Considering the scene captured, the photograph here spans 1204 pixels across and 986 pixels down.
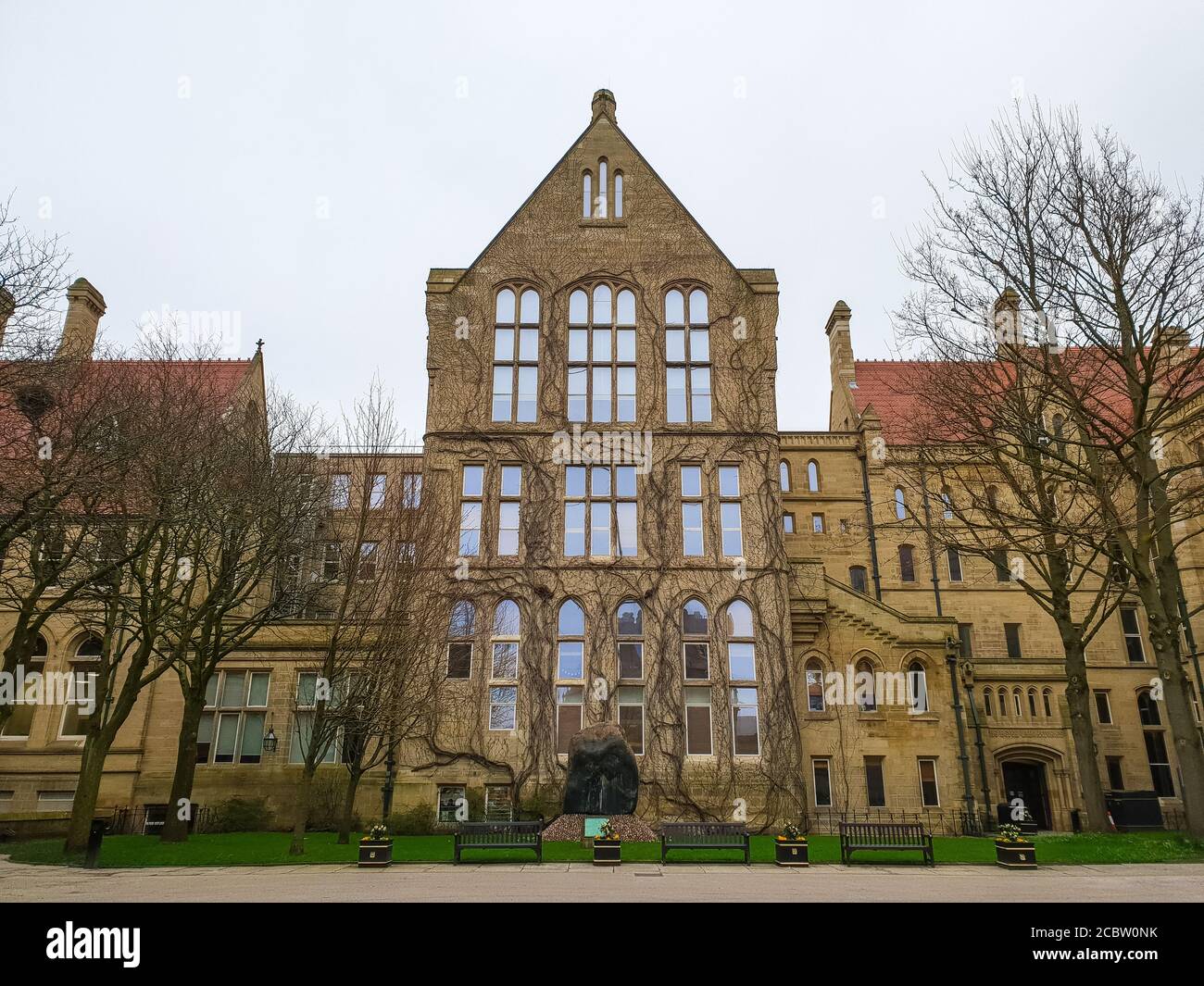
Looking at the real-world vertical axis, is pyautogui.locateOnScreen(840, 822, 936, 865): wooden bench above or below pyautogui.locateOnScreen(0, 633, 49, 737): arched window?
below

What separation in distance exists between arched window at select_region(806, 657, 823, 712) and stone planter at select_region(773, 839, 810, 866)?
1073 centimetres

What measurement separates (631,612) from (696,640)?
2.33 meters

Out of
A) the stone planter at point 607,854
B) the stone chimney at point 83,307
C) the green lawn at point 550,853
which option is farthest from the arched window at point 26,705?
the stone planter at point 607,854

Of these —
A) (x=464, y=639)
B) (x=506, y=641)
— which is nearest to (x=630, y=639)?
(x=506, y=641)

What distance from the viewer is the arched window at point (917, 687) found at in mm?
28812

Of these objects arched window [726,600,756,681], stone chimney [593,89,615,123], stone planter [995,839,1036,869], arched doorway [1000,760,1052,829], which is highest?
stone chimney [593,89,615,123]

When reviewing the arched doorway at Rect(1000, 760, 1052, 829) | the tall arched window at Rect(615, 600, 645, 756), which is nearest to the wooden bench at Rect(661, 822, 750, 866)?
the tall arched window at Rect(615, 600, 645, 756)

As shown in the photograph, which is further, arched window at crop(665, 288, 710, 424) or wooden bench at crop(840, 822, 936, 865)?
arched window at crop(665, 288, 710, 424)

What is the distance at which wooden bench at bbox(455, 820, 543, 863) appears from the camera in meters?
18.2

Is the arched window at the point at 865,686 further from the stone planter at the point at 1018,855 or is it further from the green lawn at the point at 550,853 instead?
the stone planter at the point at 1018,855

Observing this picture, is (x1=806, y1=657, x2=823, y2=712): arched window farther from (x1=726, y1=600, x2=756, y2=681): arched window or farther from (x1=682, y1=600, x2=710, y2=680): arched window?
(x1=682, y1=600, x2=710, y2=680): arched window

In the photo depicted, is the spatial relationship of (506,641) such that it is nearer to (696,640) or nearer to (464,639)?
(464,639)

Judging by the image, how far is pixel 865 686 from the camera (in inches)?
1154
